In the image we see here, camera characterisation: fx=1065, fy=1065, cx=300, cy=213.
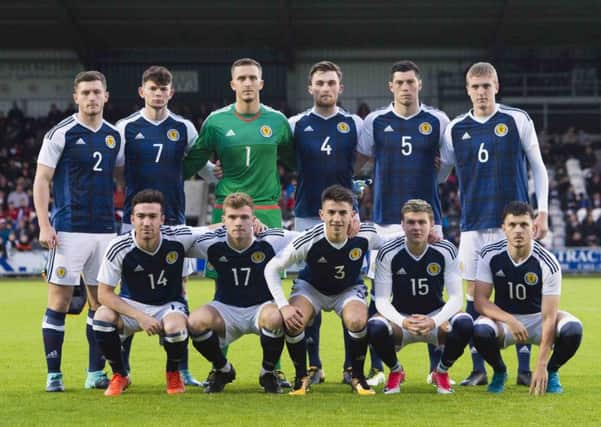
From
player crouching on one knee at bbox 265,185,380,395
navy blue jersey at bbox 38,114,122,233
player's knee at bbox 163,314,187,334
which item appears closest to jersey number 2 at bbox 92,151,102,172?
navy blue jersey at bbox 38,114,122,233

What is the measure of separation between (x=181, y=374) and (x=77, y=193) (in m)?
1.40

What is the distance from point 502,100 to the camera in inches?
1070

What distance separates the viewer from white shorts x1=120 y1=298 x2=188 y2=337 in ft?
21.7

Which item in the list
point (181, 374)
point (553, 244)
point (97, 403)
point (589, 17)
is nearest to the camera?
point (97, 403)

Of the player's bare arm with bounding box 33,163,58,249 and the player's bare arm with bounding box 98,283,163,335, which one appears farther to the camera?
the player's bare arm with bounding box 33,163,58,249

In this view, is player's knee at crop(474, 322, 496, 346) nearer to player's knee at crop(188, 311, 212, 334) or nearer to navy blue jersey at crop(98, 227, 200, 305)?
player's knee at crop(188, 311, 212, 334)

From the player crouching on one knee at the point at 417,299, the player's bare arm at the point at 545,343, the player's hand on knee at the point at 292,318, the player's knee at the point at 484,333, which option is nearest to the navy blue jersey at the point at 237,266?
the player's hand on knee at the point at 292,318

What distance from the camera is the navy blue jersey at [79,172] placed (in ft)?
22.8

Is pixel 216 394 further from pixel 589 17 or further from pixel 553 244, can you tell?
pixel 589 17

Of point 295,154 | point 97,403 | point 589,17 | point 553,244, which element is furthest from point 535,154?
point 589,17

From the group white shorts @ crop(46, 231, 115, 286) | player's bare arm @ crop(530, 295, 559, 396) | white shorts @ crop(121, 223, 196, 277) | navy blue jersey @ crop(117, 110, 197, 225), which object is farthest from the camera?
navy blue jersey @ crop(117, 110, 197, 225)

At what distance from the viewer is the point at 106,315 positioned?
255 inches

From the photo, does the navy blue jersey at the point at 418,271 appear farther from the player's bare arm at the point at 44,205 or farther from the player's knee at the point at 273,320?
the player's bare arm at the point at 44,205

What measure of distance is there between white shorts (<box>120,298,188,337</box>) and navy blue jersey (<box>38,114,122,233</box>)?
0.65 metres
